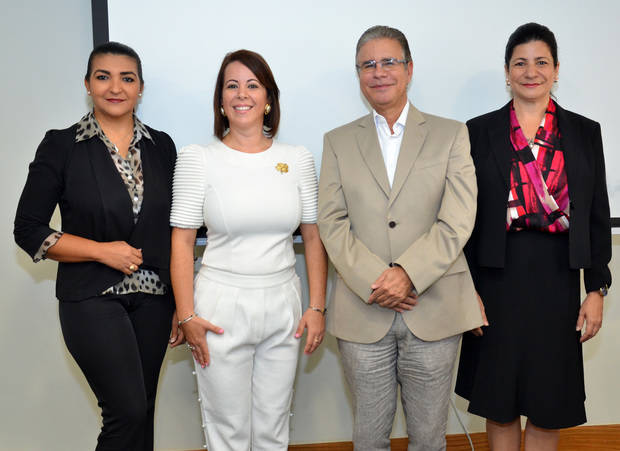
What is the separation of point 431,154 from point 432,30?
0.91 m

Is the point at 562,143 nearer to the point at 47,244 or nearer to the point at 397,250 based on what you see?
the point at 397,250

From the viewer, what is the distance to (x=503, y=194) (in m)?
1.87

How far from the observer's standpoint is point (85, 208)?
171 centimetres

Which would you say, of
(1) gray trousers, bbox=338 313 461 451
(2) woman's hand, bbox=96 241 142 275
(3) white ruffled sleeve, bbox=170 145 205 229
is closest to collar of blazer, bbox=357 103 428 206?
(1) gray trousers, bbox=338 313 461 451

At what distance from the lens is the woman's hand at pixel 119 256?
169cm

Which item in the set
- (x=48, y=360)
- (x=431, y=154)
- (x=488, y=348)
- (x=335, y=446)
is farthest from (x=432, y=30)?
(x=48, y=360)

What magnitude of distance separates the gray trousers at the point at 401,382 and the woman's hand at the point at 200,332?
0.47 meters

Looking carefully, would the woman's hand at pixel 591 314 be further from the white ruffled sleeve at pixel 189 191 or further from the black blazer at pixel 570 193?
the white ruffled sleeve at pixel 189 191

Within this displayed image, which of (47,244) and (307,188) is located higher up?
(307,188)

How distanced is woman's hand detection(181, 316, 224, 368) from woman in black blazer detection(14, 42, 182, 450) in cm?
14

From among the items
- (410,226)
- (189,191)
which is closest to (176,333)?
(189,191)

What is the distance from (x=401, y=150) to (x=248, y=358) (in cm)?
88

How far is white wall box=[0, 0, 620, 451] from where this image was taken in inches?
96.3

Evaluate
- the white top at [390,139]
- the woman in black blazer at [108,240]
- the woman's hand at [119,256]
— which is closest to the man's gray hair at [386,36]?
the white top at [390,139]
